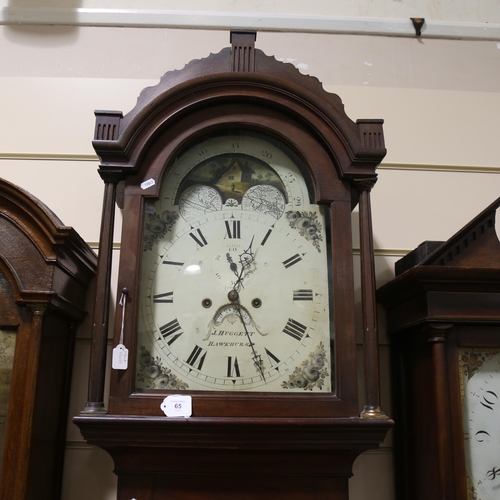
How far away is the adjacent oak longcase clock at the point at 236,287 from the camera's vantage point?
0.98 m

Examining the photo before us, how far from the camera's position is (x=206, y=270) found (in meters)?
1.07

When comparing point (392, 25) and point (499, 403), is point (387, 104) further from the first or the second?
point (499, 403)

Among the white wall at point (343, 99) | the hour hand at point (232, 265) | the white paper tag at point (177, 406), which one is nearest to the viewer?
the white paper tag at point (177, 406)

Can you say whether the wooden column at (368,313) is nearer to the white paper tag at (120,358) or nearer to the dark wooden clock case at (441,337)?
the dark wooden clock case at (441,337)

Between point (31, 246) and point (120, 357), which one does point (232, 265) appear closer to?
point (120, 357)

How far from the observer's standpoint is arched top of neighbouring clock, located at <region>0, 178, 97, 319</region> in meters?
1.03

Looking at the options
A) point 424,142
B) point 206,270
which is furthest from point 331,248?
point 424,142

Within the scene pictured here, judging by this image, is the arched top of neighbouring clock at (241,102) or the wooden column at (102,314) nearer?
the wooden column at (102,314)

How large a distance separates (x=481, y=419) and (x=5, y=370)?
33.4 inches

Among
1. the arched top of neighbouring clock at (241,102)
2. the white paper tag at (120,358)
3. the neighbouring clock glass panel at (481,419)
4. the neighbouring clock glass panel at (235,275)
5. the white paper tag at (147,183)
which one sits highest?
the arched top of neighbouring clock at (241,102)

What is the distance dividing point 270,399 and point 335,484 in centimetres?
20

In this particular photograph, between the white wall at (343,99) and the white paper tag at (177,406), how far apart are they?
442 mm

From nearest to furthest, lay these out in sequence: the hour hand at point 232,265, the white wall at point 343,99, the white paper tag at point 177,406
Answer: the white paper tag at point 177,406
the hour hand at point 232,265
the white wall at point 343,99

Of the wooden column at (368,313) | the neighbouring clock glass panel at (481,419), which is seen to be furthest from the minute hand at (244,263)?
the neighbouring clock glass panel at (481,419)
